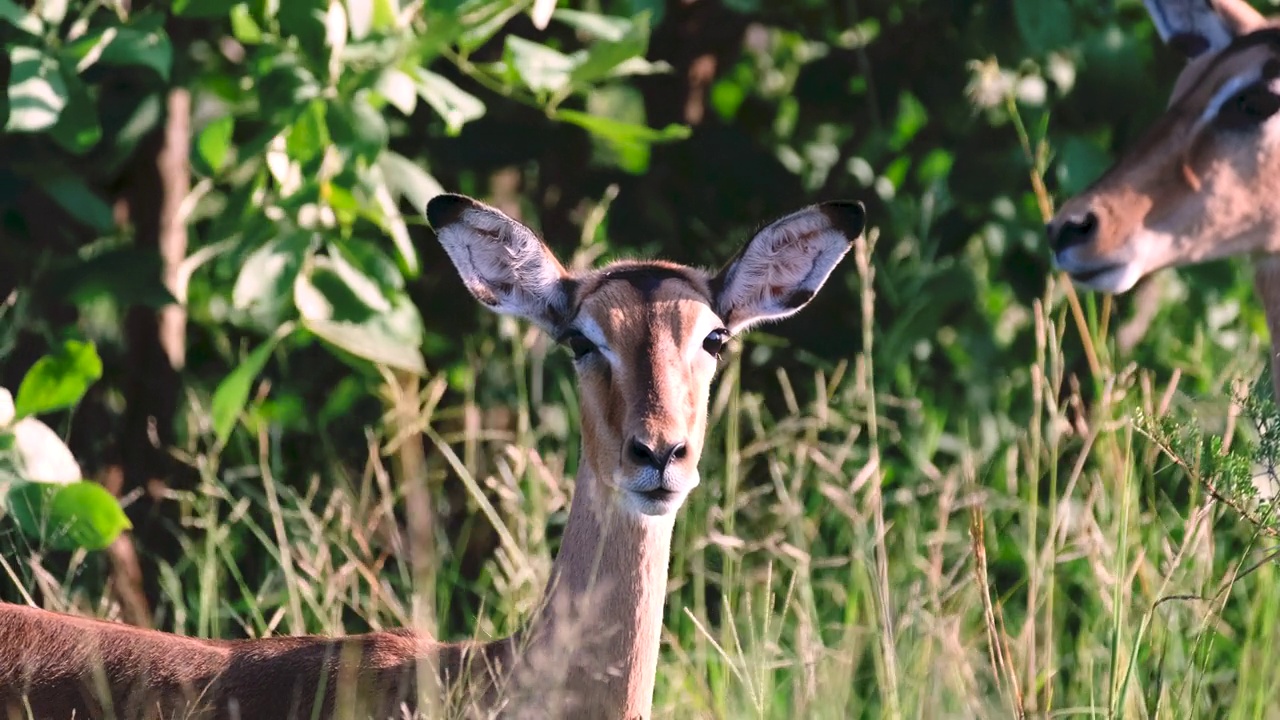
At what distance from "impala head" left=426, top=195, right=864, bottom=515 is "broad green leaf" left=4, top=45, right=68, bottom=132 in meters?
0.96

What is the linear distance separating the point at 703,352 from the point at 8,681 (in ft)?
5.49

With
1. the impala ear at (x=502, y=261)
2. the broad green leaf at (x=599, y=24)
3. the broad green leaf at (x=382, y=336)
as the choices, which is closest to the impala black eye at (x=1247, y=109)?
the broad green leaf at (x=599, y=24)

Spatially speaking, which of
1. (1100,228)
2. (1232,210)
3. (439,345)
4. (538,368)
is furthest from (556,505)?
(1232,210)

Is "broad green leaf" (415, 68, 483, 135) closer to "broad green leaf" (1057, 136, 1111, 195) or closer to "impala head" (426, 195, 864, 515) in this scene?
"impala head" (426, 195, 864, 515)

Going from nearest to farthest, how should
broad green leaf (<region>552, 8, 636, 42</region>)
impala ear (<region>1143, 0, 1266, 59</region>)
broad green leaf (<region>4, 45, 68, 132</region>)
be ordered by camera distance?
broad green leaf (<region>4, 45, 68, 132</region>), broad green leaf (<region>552, 8, 636, 42</region>), impala ear (<region>1143, 0, 1266, 59</region>)

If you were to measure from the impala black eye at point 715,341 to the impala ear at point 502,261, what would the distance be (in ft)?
1.36

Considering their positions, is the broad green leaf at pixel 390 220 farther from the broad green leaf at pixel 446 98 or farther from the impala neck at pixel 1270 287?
the impala neck at pixel 1270 287

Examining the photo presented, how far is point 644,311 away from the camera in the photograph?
14.2ft

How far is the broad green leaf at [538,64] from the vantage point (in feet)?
15.8

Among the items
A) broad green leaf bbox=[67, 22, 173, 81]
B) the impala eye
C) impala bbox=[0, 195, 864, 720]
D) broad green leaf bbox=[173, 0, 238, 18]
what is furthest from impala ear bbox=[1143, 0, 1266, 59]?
broad green leaf bbox=[67, 22, 173, 81]

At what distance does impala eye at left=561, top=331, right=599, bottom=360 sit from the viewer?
4.38 meters

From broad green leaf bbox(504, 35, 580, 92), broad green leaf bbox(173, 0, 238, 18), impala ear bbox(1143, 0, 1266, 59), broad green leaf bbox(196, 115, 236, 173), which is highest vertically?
broad green leaf bbox(173, 0, 238, 18)

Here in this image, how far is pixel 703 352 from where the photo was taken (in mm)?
4348

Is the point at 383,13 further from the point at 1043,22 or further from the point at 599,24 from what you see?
the point at 1043,22
